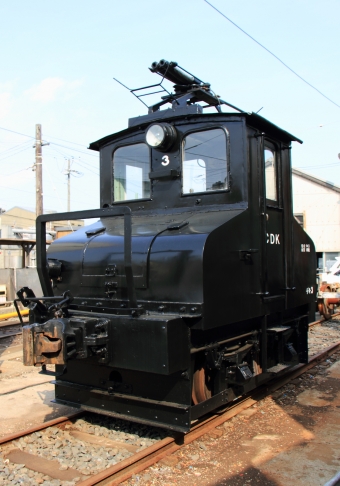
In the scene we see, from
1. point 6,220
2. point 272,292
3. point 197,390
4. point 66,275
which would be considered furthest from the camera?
point 6,220

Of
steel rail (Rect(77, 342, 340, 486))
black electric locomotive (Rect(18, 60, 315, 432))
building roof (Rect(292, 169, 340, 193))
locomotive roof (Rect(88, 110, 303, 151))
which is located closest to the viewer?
steel rail (Rect(77, 342, 340, 486))

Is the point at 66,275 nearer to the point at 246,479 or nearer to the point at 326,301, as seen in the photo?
the point at 246,479

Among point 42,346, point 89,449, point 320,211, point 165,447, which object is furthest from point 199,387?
point 320,211

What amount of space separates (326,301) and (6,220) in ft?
148

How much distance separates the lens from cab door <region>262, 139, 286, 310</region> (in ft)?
17.1

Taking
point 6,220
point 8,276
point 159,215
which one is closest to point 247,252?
point 159,215

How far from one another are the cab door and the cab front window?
4.37 feet

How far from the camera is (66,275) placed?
16.1 feet

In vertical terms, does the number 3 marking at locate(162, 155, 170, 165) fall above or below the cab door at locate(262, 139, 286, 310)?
above

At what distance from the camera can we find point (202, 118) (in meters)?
4.94

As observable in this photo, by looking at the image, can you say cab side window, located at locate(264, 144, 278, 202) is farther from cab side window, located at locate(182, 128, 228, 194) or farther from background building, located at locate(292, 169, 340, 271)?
background building, located at locate(292, 169, 340, 271)

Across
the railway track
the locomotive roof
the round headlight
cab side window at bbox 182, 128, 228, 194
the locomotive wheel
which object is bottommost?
the railway track

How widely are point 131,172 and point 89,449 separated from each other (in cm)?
300

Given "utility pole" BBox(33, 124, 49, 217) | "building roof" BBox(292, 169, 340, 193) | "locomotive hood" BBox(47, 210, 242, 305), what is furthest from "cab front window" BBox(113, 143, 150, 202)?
"building roof" BBox(292, 169, 340, 193)
